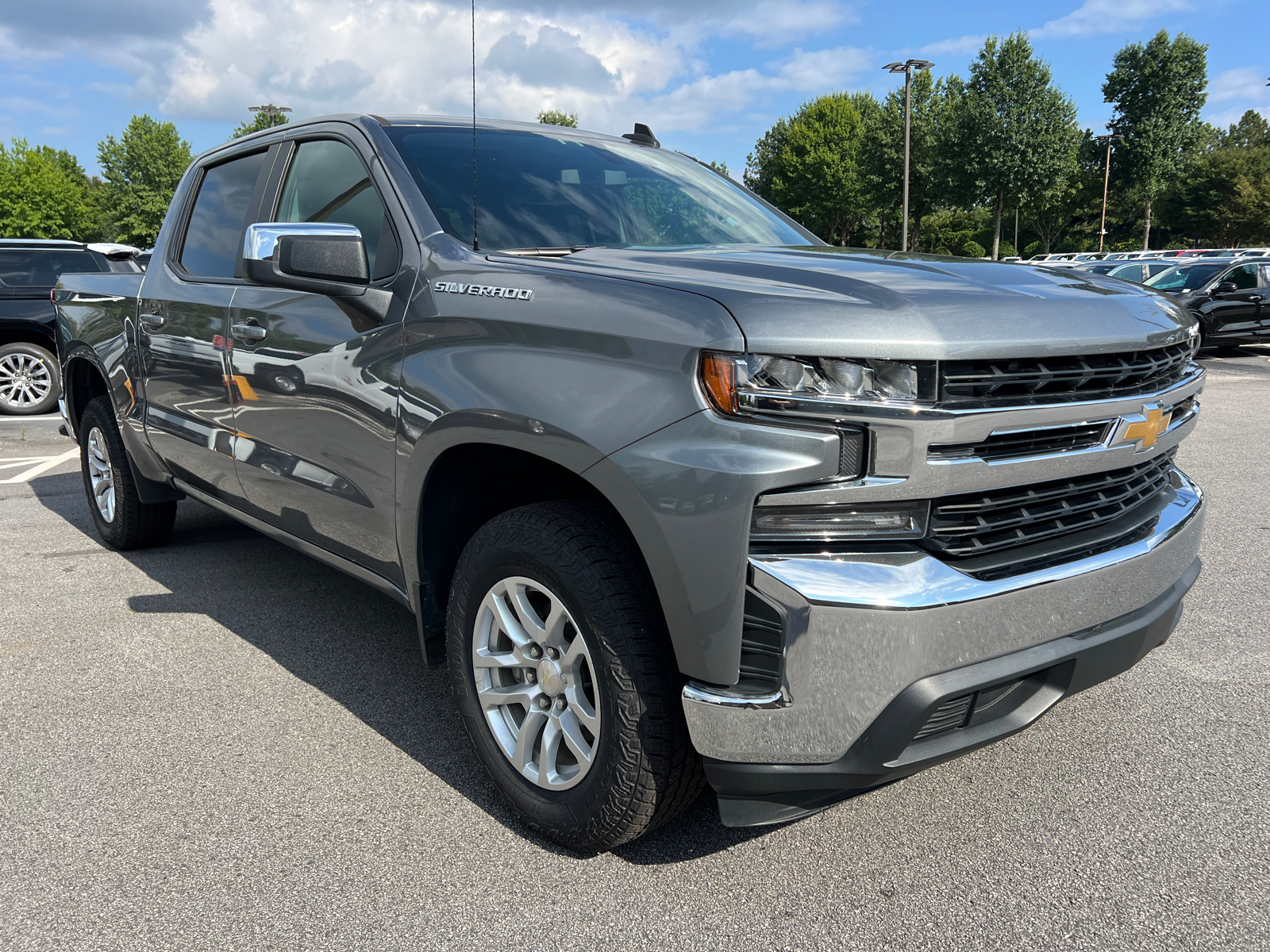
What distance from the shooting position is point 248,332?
3379 millimetres

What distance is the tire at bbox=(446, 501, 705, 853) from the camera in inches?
83.4

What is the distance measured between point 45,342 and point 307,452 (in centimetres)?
1003

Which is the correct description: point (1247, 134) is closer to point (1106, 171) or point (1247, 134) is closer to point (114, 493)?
point (1106, 171)

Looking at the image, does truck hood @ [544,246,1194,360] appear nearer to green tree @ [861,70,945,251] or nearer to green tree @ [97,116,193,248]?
green tree @ [861,70,945,251]

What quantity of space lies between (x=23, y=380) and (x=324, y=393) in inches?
400

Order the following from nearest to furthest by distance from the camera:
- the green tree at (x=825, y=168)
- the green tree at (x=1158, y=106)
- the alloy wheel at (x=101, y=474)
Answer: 1. the alloy wheel at (x=101, y=474)
2. the green tree at (x=1158, y=106)
3. the green tree at (x=825, y=168)

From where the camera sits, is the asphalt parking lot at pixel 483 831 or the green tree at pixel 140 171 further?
the green tree at pixel 140 171

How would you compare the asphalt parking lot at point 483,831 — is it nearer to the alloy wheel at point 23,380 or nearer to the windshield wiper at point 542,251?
the windshield wiper at point 542,251

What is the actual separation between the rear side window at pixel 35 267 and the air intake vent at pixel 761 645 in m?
11.5

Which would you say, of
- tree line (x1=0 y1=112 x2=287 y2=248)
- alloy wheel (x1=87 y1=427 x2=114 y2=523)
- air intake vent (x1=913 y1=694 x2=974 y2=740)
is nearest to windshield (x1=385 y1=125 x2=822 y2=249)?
air intake vent (x1=913 y1=694 x2=974 y2=740)

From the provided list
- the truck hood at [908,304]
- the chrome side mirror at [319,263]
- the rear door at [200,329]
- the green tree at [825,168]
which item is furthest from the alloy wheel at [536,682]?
the green tree at [825,168]

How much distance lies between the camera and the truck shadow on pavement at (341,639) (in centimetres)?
258

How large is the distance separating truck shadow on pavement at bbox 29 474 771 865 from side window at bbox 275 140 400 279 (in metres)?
1.44

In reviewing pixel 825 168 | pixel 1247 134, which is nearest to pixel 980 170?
pixel 825 168
